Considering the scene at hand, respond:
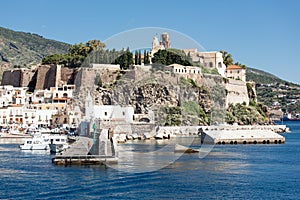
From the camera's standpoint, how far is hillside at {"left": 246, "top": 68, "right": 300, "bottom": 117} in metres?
117

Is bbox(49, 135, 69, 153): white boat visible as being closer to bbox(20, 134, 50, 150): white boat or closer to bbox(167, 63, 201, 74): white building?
bbox(20, 134, 50, 150): white boat

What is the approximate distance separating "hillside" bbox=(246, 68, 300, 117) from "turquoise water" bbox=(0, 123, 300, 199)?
301ft

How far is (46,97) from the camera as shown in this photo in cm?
4544

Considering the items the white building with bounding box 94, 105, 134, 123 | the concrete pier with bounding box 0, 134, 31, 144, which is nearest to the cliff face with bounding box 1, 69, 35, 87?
the concrete pier with bounding box 0, 134, 31, 144

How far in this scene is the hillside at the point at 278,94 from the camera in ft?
383

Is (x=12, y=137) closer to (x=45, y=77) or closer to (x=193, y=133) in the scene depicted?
(x=45, y=77)

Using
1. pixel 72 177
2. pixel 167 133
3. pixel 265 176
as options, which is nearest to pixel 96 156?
pixel 72 177

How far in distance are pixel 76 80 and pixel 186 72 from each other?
30.3ft

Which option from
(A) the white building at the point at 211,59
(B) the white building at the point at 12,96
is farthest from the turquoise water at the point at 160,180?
(A) the white building at the point at 211,59

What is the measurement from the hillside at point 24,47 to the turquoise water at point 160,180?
7793 centimetres

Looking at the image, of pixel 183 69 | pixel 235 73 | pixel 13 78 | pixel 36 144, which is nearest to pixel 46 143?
pixel 36 144

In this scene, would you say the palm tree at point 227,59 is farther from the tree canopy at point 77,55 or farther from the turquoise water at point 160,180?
the turquoise water at point 160,180

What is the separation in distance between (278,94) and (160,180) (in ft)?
368

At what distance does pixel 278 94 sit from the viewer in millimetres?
125125
